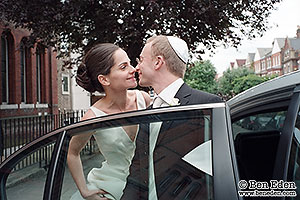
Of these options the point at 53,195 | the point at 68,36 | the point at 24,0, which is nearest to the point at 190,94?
the point at 53,195

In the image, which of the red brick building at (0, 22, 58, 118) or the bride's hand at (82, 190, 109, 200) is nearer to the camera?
the bride's hand at (82, 190, 109, 200)

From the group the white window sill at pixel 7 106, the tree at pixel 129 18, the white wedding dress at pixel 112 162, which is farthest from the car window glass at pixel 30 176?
the white window sill at pixel 7 106

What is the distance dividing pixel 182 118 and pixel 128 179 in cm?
37

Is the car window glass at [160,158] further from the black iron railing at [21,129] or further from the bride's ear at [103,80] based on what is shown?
the black iron railing at [21,129]

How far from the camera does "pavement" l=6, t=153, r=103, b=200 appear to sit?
1.42m

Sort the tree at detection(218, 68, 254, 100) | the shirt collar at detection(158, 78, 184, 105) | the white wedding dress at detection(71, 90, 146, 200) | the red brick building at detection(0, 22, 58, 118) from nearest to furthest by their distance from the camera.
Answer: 1. the white wedding dress at detection(71, 90, 146, 200)
2. the shirt collar at detection(158, 78, 184, 105)
3. the red brick building at detection(0, 22, 58, 118)
4. the tree at detection(218, 68, 254, 100)

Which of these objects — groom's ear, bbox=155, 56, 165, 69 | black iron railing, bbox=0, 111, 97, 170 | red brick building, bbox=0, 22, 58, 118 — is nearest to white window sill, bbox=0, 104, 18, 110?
red brick building, bbox=0, 22, 58, 118

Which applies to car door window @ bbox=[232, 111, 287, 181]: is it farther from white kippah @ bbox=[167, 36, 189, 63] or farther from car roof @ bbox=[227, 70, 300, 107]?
white kippah @ bbox=[167, 36, 189, 63]

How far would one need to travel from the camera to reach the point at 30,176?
156 cm

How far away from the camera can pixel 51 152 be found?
1495mm

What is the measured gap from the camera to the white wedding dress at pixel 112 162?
141cm

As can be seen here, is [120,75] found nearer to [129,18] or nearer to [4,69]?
[129,18]

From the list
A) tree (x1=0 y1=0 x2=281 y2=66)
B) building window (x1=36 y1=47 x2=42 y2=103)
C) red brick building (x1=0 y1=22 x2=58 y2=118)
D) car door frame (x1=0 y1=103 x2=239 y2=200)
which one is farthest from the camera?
building window (x1=36 y1=47 x2=42 y2=103)

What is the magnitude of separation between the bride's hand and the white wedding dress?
0.02m
